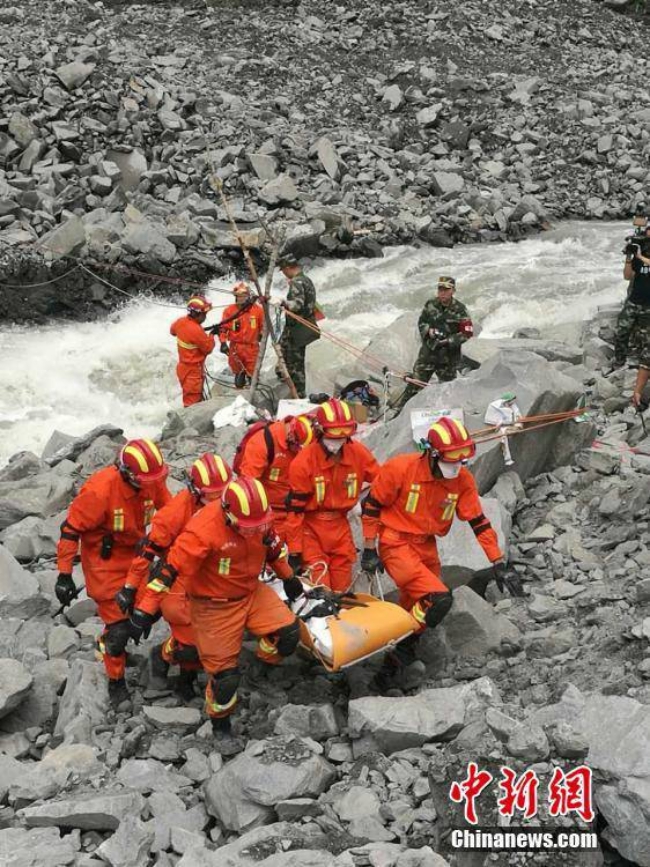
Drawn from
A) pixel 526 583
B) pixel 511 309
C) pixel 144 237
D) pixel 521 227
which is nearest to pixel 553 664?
pixel 526 583

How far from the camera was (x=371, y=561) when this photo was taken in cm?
635

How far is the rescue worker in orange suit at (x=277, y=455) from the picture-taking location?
21.9ft

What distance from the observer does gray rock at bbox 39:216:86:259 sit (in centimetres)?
1551

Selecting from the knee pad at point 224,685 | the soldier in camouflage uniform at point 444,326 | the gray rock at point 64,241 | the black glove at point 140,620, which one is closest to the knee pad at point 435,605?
the knee pad at point 224,685

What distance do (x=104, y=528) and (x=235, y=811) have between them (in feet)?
6.93

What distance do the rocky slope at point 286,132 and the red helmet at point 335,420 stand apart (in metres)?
8.91

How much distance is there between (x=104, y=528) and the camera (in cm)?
618

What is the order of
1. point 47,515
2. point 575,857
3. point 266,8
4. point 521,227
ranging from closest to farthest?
point 575,857 → point 47,515 → point 521,227 → point 266,8

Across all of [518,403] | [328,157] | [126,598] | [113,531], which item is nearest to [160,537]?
[126,598]

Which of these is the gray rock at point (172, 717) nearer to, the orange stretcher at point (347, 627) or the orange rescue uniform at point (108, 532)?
the orange rescue uniform at point (108, 532)

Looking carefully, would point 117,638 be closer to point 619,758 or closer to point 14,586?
point 14,586

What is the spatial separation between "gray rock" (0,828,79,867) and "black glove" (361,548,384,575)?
2537 mm

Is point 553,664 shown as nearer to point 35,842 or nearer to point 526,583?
point 526,583

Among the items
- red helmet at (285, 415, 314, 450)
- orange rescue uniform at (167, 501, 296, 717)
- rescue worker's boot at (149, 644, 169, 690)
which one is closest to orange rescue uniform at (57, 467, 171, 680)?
rescue worker's boot at (149, 644, 169, 690)
